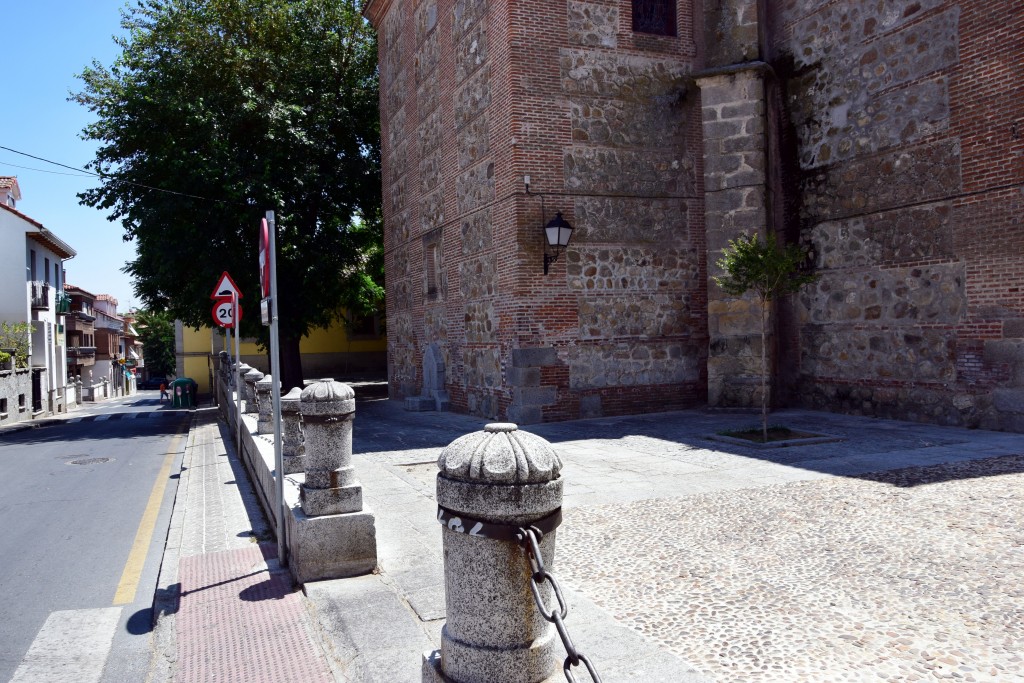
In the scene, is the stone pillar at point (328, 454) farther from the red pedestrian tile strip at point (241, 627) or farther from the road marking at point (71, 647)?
the road marking at point (71, 647)

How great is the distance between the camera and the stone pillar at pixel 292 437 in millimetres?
6914

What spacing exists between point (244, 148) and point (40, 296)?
1957 cm

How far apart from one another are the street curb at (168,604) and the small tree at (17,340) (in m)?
23.7

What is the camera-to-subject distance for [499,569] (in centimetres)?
265

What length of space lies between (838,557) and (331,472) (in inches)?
141

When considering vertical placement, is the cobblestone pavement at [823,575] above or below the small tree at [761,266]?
below

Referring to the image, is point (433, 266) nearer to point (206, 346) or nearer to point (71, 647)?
point (71, 647)

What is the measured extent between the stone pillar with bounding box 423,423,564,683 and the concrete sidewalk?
3.88ft

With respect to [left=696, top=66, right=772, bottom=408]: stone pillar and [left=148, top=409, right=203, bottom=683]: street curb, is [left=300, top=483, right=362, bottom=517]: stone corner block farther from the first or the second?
[left=696, top=66, right=772, bottom=408]: stone pillar

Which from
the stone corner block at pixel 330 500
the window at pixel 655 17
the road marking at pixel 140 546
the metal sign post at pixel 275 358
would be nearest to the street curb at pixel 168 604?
the road marking at pixel 140 546

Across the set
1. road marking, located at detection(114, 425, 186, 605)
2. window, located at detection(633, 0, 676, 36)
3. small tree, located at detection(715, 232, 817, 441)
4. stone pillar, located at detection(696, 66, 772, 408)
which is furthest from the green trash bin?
small tree, located at detection(715, 232, 817, 441)

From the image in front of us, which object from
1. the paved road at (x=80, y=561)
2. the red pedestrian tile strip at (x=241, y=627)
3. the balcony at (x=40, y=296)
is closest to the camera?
the red pedestrian tile strip at (x=241, y=627)

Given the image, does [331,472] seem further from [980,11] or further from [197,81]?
[197,81]

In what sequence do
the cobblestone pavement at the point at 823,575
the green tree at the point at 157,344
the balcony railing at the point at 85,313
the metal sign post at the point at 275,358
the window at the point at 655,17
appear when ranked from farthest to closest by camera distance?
the green tree at the point at 157,344, the balcony railing at the point at 85,313, the window at the point at 655,17, the metal sign post at the point at 275,358, the cobblestone pavement at the point at 823,575
